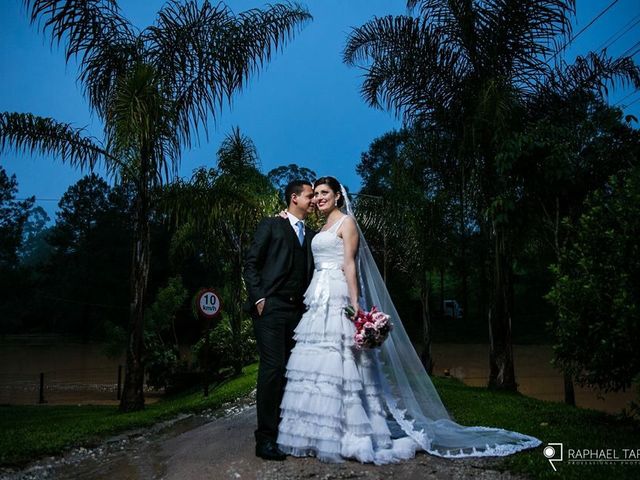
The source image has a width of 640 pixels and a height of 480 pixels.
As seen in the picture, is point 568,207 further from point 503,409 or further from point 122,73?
point 122,73

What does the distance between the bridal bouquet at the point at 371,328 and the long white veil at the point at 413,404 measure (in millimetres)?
314

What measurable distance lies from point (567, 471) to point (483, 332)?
3817 cm

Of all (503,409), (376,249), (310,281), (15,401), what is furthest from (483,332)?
(310,281)

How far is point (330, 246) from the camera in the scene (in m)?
5.08

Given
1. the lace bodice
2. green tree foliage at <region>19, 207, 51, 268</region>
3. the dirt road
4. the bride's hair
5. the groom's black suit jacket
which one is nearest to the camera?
the dirt road

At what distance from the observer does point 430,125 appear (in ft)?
38.0

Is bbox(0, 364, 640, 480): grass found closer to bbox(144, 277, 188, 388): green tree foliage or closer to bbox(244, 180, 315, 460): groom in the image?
bbox(244, 180, 315, 460): groom

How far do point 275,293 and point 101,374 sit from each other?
24224 millimetres

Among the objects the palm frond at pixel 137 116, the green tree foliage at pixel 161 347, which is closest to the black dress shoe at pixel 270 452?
the palm frond at pixel 137 116

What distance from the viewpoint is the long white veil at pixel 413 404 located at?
496 cm

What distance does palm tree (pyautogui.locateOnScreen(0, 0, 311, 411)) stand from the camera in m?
8.27

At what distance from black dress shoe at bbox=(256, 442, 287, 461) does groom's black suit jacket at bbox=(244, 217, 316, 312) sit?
1169mm

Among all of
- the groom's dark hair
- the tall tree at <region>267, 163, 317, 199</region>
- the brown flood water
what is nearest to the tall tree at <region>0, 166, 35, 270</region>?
the brown flood water

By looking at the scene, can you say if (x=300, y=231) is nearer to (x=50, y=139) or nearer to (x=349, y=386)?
(x=349, y=386)
